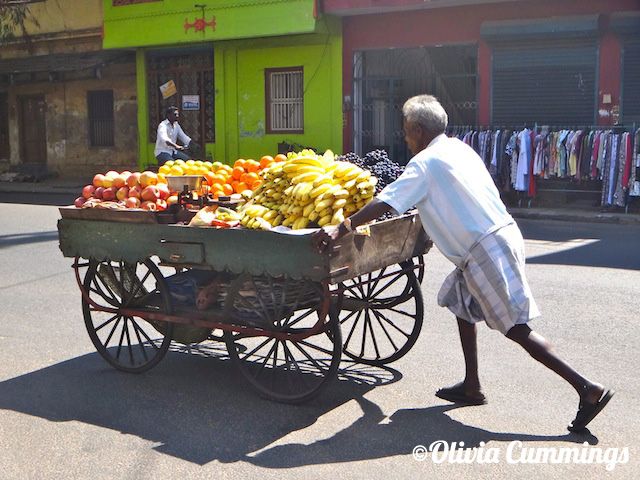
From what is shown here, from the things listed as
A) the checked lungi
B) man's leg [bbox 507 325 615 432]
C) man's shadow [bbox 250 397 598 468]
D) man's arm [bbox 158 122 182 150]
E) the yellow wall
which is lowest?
man's shadow [bbox 250 397 598 468]

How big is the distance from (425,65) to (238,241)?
48.5ft

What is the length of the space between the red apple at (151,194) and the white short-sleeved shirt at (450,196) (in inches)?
73.0

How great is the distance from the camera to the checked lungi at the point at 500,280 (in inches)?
174

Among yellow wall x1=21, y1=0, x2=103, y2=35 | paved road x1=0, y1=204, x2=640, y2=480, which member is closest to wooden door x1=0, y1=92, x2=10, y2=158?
yellow wall x1=21, y1=0, x2=103, y2=35

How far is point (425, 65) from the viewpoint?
18.9m

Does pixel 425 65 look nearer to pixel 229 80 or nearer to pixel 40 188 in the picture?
pixel 229 80

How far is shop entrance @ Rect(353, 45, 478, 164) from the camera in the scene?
18.4 meters

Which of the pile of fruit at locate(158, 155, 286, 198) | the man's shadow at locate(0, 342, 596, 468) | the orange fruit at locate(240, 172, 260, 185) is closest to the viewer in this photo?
the man's shadow at locate(0, 342, 596, 468)

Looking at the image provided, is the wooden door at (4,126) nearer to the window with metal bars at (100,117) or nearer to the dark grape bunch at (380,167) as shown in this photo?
the window with metal bars at (100,117)

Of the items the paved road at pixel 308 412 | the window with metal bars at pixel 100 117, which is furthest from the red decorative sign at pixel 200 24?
the paved road at pixel 308 412

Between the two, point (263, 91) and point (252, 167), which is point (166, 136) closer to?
point (263, 91)

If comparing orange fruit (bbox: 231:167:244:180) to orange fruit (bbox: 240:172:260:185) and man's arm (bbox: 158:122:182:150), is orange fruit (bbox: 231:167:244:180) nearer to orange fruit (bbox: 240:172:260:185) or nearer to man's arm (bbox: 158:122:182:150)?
orange fruit (bbox: 240:172:260:185)

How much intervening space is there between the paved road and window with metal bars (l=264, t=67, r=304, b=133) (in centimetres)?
1399

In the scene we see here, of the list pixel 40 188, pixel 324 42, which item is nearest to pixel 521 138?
pixel 324 42
